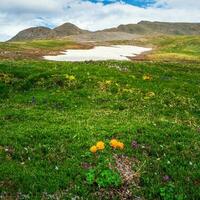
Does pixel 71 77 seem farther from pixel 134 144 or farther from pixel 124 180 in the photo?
pixel 124 180

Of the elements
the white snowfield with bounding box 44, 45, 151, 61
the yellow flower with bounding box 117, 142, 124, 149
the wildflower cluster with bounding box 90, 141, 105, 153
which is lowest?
the white snowfield with bounding box 44, 45, 151, 61

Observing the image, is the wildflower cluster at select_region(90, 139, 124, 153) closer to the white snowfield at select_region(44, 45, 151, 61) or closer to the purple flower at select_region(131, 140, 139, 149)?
the purple flower at select_region(131, 140, 139, 149)

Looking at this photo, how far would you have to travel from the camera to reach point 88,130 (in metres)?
21.3

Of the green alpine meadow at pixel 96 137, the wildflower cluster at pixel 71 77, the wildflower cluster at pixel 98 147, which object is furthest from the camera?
the wildflower cluster at pixel 71 77

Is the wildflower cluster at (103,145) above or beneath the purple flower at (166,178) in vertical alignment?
above

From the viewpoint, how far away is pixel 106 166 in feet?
56.7

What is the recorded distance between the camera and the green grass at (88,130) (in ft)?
53.2

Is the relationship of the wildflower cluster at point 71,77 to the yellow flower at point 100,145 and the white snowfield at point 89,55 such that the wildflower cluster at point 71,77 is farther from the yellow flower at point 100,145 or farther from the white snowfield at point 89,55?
the white snowfield at point 89,55

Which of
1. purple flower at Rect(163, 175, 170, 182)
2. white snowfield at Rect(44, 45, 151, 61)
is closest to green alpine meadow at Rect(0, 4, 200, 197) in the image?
purple flower at Rect(163, 175, 170, 182)

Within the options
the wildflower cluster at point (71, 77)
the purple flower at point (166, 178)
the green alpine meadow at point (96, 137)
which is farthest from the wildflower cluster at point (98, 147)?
the wildflower cluster at point (71, 77)

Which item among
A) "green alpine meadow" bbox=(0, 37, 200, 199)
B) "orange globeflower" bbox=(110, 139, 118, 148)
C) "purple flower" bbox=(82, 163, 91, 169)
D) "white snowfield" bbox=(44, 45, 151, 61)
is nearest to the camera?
"green alpine meadow" bbox=(0, 37, 200, 199)

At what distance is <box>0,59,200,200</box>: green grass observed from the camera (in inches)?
639

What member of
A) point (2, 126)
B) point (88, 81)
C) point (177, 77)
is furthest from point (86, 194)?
point (177, 77)

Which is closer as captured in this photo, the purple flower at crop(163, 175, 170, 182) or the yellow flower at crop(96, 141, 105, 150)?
the purple flower at crop(163, 175, 170, 182)
